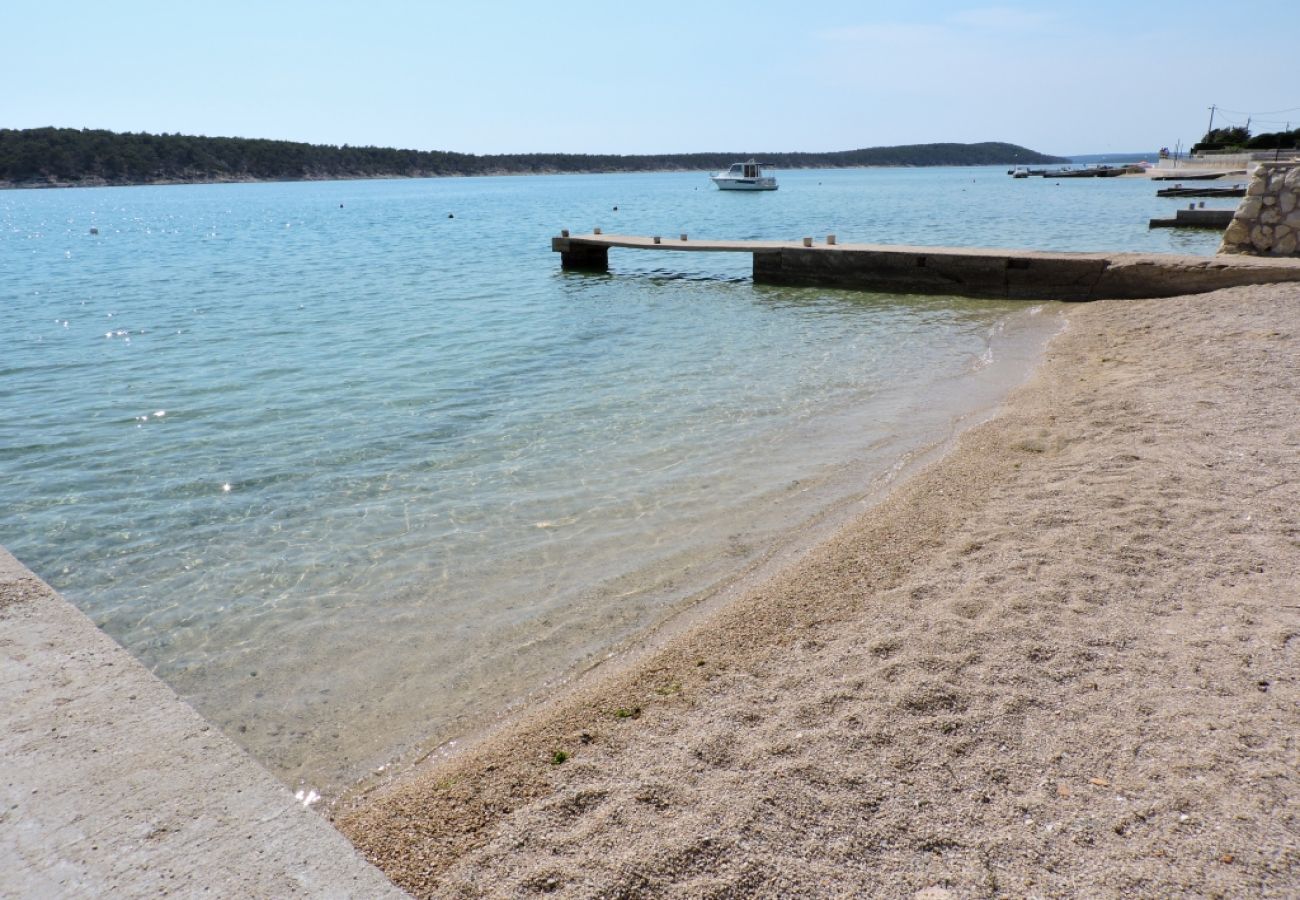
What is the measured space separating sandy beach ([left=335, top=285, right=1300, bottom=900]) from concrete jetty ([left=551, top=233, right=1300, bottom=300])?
33.8 ft

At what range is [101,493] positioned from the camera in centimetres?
786

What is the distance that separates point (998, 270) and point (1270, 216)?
4.91m

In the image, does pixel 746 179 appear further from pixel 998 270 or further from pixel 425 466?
pixel 425 466

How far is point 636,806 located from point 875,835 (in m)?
0.86

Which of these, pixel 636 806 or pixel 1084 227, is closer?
pixel 636 806

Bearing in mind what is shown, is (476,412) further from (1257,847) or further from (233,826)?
(1257,847)

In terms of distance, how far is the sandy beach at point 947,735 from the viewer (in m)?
2.75

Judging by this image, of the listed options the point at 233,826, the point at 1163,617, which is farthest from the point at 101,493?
the point at 1163,617

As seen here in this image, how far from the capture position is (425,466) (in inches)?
332

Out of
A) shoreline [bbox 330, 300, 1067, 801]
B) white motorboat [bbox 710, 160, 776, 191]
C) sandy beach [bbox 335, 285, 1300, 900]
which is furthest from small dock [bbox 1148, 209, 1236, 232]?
white motorboat [bbox 710, 160, 776, 191]

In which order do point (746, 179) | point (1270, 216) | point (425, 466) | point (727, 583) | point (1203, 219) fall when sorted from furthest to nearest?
point (746, 179) < point (1203, 219) < point (1270, 216) < point (425, 466) < point (727, 583)

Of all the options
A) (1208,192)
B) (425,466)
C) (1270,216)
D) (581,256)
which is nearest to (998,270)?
(1270,216)

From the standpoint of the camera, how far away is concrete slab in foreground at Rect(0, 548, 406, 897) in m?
2.49

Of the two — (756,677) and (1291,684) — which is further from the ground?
(1291,684)
